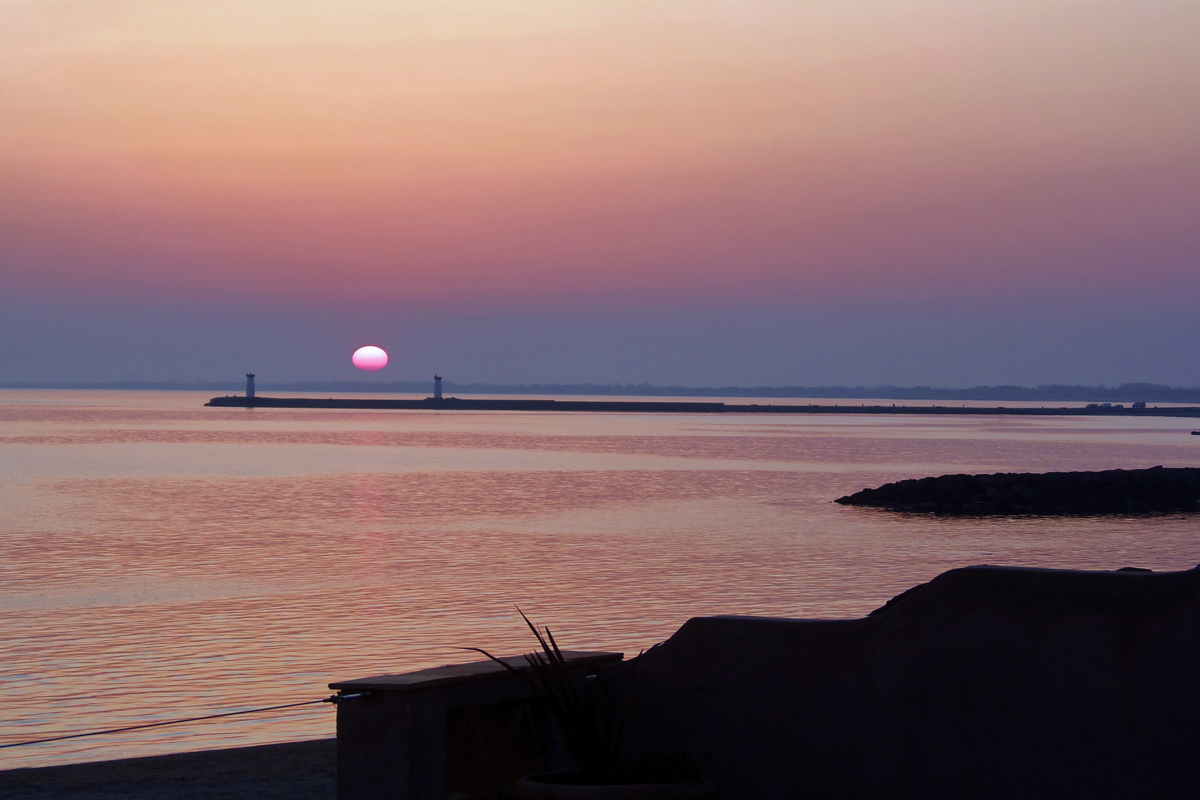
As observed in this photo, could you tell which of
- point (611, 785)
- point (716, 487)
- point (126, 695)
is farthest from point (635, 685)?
point (716, 487)

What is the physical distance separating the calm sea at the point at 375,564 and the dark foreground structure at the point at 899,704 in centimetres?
553

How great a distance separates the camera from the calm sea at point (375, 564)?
44.5ft

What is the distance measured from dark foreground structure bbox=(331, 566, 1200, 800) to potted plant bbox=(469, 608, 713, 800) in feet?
0.50

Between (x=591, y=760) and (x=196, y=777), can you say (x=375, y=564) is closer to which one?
(x=196, y=777)

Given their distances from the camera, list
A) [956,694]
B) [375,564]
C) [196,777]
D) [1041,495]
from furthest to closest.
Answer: [1041,495], [375,564], [196,777], [956,694]

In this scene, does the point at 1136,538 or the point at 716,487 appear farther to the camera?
the point at 716,487

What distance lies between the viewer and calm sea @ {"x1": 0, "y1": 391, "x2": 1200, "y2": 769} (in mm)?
13570

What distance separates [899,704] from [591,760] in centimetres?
146

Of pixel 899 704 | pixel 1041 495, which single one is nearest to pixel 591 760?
pixel 899 704

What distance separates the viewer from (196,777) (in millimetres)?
7816

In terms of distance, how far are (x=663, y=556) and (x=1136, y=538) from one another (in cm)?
1360

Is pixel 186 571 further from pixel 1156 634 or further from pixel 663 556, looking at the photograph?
pixel 1156 634

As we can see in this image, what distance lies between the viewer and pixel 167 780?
25.4 feet

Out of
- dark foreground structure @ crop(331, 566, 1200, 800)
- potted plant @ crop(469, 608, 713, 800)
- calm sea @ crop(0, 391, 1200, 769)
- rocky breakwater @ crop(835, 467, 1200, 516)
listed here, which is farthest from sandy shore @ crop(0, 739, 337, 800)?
rocky breakwater @ crop(835, 467, 1200, 516)
